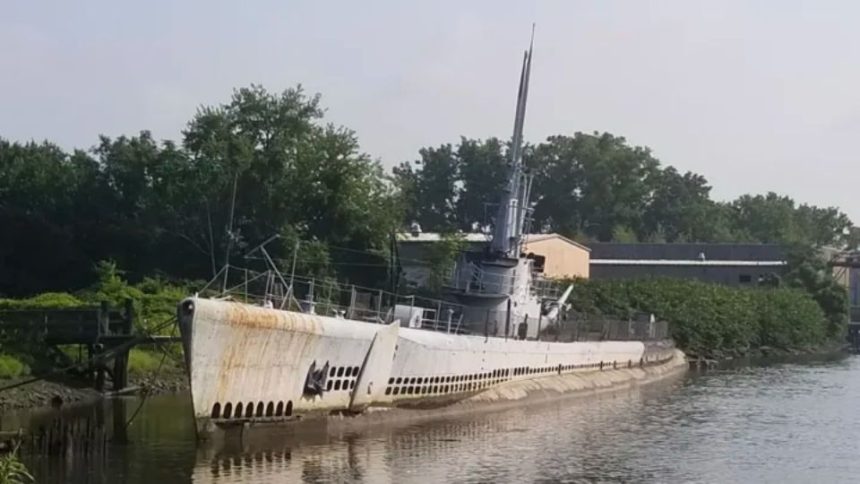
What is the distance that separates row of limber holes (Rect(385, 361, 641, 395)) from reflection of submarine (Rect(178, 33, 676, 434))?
0.05 metres

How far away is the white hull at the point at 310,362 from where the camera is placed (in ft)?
116

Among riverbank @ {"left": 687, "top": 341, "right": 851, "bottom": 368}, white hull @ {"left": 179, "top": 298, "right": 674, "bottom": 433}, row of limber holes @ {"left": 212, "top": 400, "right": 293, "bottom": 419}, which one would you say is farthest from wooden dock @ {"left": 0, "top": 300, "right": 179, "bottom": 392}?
riverbank @ {"left": 687, "top": 341, "right": 851, "bottom": 368}

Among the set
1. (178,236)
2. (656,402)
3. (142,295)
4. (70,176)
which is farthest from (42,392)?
(70,176)

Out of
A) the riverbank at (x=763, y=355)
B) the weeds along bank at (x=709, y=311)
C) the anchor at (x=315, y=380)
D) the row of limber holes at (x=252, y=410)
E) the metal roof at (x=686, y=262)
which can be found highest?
the metal roof at (x=686, y=262)

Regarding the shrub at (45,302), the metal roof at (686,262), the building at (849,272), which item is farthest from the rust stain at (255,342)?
the building at (849,272)

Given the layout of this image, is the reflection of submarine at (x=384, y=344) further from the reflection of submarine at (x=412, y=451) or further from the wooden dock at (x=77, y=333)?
the wooden dock at (x=77, y=333)

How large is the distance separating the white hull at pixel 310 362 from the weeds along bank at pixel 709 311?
144ft

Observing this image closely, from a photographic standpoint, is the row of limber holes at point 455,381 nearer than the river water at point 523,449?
No

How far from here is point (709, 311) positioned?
100 metres

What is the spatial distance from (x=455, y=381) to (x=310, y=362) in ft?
35.9

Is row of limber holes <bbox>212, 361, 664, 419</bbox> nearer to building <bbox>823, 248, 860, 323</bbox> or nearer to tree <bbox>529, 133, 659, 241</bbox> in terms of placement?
building <bbox>823, 248, 860, 323</bbox>

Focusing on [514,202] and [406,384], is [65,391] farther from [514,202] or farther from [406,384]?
[514,202]

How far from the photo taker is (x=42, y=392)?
45594 millimetres

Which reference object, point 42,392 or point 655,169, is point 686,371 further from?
point 655,169
